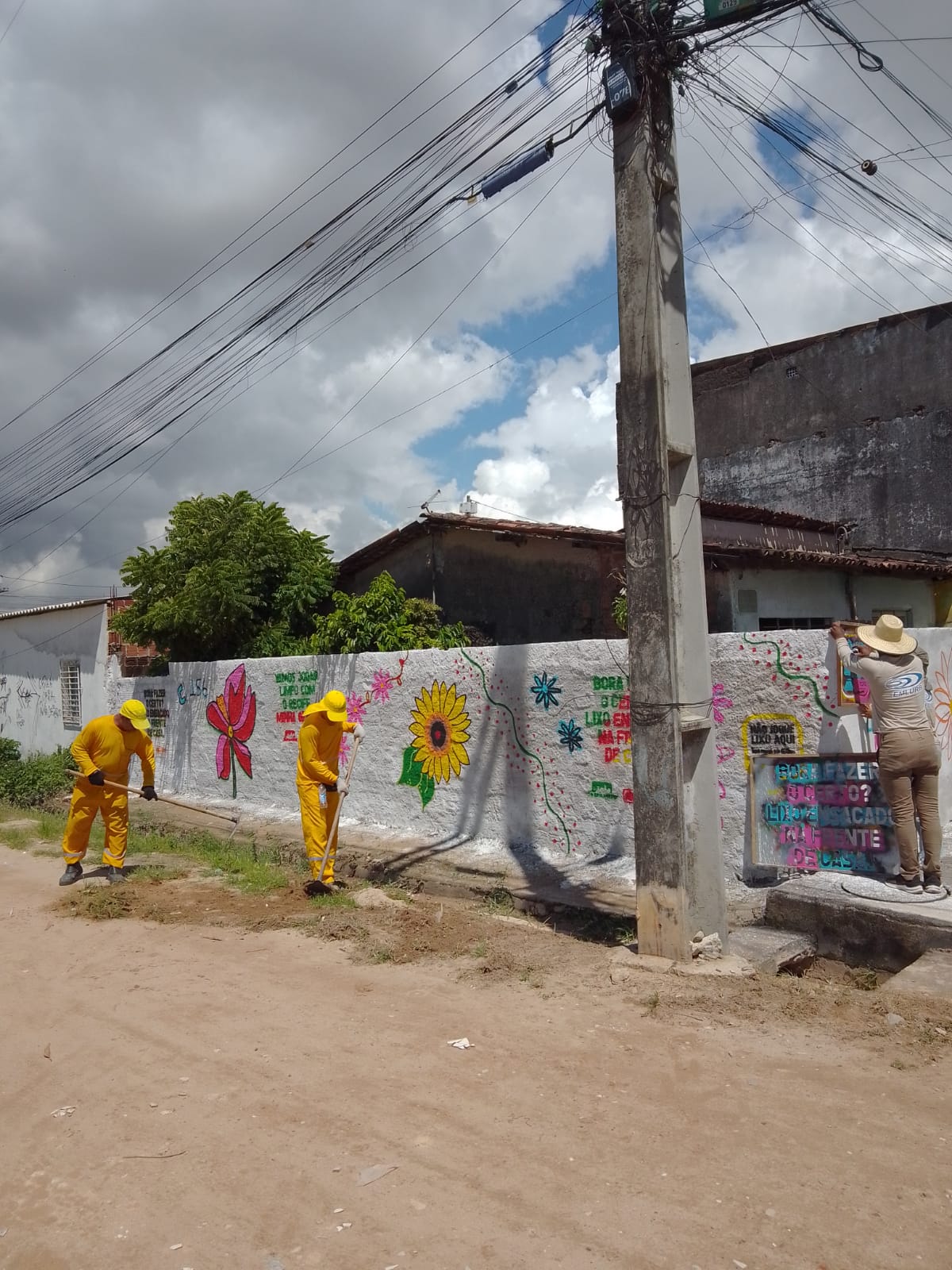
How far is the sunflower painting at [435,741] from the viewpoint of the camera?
32.2 feet

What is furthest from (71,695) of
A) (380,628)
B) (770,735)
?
(770,735)

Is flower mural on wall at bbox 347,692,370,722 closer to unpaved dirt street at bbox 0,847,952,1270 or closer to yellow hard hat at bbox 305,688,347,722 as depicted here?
yellow hard hat at bbox 305,688,347,722

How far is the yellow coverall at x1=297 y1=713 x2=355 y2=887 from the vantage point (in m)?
8.25

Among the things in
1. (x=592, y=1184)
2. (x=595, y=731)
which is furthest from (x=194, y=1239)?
(x=595, y=731)

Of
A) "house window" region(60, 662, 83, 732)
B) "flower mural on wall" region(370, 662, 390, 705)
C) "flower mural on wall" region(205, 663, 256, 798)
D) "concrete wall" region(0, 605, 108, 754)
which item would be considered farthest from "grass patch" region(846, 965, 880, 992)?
"house window" region(60, 662, 83, 732)

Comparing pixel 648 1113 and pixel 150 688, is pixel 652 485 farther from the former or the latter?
pixel 150 688

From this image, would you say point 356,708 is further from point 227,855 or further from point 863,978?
point 863,978

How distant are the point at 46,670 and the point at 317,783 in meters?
13.7

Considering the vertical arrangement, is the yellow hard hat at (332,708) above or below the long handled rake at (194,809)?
above

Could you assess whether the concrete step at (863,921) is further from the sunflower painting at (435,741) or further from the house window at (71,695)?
the house window at (71,695)

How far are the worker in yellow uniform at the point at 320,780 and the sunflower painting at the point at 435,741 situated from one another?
1.38m

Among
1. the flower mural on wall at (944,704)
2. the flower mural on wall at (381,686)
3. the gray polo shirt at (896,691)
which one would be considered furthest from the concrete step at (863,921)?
the flower mural on wall at (381,686)

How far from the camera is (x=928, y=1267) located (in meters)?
2.85

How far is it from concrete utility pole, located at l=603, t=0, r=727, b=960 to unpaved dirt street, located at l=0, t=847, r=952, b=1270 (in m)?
0.70
